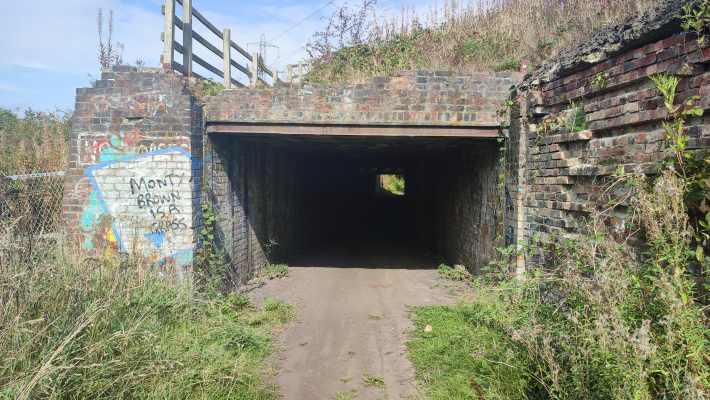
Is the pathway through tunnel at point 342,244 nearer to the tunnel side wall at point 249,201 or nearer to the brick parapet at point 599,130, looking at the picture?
the tunnel side wall at point 249,201

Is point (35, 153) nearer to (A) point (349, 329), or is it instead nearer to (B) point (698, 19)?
(A) point (349, 329)

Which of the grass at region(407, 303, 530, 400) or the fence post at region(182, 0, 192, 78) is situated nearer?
the grass at region(407, 303, 530, 400)

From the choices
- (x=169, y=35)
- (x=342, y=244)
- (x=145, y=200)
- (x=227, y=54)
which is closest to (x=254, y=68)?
(x=227, y=54)

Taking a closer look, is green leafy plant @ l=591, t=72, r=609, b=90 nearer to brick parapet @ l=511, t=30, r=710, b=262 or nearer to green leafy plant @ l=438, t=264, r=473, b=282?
brick parapet @ l=511, t=30, r=710, b=262

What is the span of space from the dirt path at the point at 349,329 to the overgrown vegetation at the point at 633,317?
2.22ft

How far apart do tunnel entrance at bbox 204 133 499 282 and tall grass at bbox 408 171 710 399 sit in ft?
12.6

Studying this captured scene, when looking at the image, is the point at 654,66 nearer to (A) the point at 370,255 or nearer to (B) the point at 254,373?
(B) the point at 254,373

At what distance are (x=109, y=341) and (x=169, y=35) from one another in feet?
15.7

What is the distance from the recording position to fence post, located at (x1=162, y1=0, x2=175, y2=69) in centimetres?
646

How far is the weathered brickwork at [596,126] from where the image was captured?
3.41 metres

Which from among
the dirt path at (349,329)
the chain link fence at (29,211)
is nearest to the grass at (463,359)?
the dirt path at (349,329)

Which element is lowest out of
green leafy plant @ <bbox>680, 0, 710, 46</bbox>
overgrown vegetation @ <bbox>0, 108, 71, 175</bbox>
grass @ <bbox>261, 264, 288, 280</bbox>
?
grass @ <bbox>261, 264, 288, 280</bbox>

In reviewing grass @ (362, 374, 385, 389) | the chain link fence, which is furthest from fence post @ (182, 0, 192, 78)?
grass @ (362, 374, 385, 389)

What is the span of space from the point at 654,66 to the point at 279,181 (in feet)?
28.8
